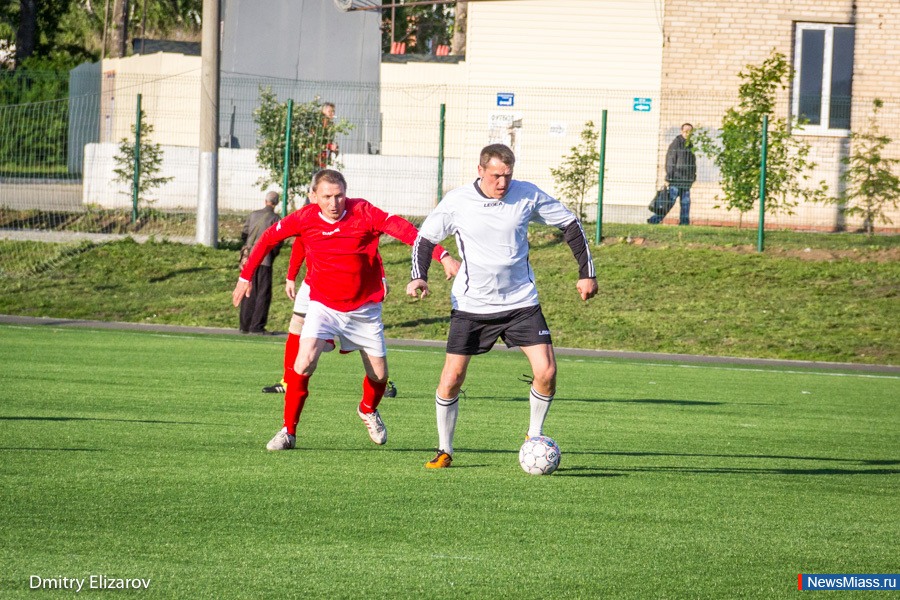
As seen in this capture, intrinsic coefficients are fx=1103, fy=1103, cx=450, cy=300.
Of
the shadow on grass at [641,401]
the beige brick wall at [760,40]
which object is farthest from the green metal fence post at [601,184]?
the shadow on grass at [641,401]

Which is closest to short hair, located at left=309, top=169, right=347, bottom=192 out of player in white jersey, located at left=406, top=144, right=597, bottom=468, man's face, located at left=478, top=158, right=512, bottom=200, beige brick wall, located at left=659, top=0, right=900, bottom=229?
player in white jersey, located at left=406, top=144, right=597, bottom=468

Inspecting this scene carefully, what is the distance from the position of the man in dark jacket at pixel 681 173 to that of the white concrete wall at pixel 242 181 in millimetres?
4385

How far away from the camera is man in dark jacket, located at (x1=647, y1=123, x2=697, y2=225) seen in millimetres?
22516

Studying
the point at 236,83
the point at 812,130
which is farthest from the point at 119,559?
the point at 236,83

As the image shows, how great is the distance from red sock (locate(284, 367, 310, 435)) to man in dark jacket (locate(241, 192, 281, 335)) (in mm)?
8777

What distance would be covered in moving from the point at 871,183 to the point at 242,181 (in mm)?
13719

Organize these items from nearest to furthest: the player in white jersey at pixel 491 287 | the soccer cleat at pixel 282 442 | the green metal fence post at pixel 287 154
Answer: the player in white jersey at pixel 491 287, the soccer cleat at pixel 282 442, the green metal fence post at pixel 287 154

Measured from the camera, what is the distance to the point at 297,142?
2330 centimetres

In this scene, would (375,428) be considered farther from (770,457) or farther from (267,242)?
(770,457)

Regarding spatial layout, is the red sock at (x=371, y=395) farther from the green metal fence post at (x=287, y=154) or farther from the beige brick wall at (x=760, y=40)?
the beige brick wall at (x=760, y=40)

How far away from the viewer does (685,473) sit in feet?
23.9

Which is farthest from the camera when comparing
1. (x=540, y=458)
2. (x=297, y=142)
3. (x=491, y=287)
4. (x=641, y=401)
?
(x=297, y=142)

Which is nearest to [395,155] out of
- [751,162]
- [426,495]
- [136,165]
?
[136,165]

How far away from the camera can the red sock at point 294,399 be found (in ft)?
25.4
